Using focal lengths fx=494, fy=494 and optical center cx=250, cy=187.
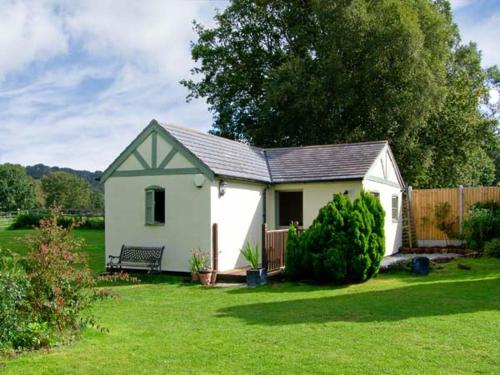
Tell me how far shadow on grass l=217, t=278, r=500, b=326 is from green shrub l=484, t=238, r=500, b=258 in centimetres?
569

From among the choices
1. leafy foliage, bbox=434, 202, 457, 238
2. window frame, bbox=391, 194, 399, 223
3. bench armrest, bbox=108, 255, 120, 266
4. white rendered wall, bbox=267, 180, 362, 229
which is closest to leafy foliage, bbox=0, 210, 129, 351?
bench armrest, bbox=108, 255, 120, 266

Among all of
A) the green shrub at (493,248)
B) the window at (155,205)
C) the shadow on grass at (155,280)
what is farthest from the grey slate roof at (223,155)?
the green shrub at (493,248)

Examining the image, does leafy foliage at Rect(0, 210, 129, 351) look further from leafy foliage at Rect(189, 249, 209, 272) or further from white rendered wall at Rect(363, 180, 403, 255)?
white rendered wall at Rect(363, 180, 403, 255)

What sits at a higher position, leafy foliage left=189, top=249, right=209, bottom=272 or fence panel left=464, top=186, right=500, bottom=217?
fence panel left=464, top=186, right=500, bottom=217

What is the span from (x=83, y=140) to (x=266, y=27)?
47.5ft

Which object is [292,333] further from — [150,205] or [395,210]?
[395,210]

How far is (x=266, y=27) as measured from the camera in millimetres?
28500

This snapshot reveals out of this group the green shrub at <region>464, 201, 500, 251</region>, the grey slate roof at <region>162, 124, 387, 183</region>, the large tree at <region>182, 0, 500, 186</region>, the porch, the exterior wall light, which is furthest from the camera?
the large tree at <region>182, 0, 500, 186</region>

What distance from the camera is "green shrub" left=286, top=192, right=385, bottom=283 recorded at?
41.4 feet

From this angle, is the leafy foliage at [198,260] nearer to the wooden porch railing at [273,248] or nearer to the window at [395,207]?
the wooden porch railing at [273,248]

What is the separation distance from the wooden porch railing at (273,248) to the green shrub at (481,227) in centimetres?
780

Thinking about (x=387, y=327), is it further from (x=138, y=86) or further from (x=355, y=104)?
(x=355, y=104)

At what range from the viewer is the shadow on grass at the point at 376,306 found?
28.5 feet

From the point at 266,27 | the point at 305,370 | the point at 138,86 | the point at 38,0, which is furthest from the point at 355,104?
the point at 305,370
